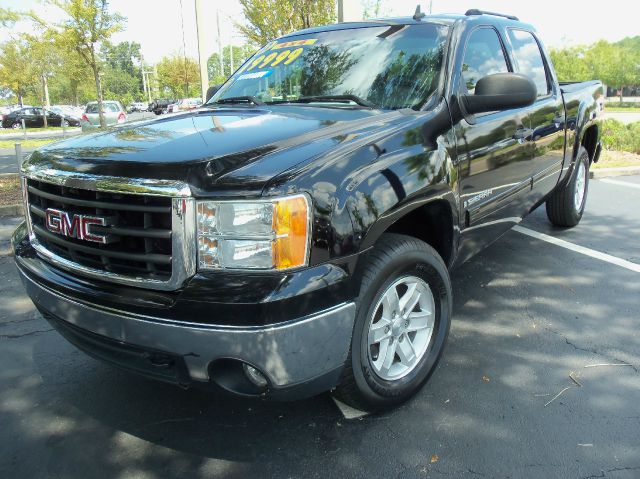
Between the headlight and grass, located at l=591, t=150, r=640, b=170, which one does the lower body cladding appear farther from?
grass, located at l=591, t=150, r=640, b=170

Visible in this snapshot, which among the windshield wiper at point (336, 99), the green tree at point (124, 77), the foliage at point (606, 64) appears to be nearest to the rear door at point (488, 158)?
the windshield wiper at point (336, 99)

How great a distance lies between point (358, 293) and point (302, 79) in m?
1.81

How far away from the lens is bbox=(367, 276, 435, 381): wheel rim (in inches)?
101

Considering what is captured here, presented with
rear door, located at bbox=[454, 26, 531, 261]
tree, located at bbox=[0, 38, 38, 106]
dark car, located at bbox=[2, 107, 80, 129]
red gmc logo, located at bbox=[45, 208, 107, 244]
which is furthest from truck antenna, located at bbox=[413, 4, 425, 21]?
dark car, located at bbox=[2, 107, 80, 129]

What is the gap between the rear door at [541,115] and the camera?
13.1 ft

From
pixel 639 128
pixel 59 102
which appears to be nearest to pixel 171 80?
pixel 59 102

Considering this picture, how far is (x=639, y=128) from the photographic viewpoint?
11906 mm

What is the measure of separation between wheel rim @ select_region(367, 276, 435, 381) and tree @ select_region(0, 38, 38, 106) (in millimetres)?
31016

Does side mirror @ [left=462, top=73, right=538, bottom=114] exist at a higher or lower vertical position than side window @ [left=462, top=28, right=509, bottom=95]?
lower

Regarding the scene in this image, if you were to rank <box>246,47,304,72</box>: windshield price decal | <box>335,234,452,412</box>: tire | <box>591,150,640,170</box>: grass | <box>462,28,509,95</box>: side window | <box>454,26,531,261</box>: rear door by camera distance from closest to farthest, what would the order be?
<box>335,234,452,412</box>: tire, <box>454,26,531,261</box>: rear door, <box>462,28,509,95</box>: side window, <box>246,47,304,72</box>: windshield price decal, <box>591,150,640,170</box>: grass

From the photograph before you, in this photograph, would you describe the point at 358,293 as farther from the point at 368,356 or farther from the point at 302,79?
the point at 302,79

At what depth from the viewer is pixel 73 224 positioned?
2.28 m

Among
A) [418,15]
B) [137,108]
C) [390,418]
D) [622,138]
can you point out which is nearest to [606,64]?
[622,138]

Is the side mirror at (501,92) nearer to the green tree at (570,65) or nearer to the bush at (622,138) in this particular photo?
the bush at (622,138)
